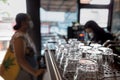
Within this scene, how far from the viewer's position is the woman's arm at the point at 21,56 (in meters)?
1.82

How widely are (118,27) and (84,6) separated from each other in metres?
0.94

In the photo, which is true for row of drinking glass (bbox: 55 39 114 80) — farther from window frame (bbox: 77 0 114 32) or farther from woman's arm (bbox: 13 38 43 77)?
window frame (bbox: 77 0 114 32)

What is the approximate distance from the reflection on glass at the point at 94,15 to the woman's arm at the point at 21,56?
2.50 m

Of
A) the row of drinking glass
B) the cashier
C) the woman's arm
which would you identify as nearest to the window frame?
the cashier

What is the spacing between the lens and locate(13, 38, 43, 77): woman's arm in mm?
1820

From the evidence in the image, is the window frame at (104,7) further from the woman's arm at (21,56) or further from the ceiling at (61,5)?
the woman's arm at (21,56)

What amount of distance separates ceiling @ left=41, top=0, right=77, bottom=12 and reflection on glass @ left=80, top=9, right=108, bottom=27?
0.25 meters

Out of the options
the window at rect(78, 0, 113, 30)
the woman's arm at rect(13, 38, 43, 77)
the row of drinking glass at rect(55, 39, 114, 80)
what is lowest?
the woman's arm at rect(13, 38, 43, 77)

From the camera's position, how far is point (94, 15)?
4172 millimetres

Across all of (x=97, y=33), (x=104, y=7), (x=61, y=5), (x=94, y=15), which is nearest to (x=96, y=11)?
(x=94, y=15)

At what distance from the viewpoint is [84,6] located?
4055mm

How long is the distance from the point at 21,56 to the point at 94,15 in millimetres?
2772

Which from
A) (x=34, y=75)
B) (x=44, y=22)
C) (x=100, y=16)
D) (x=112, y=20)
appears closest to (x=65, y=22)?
(x=44, y=22)

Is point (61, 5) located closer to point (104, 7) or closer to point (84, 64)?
point (104, 7)
